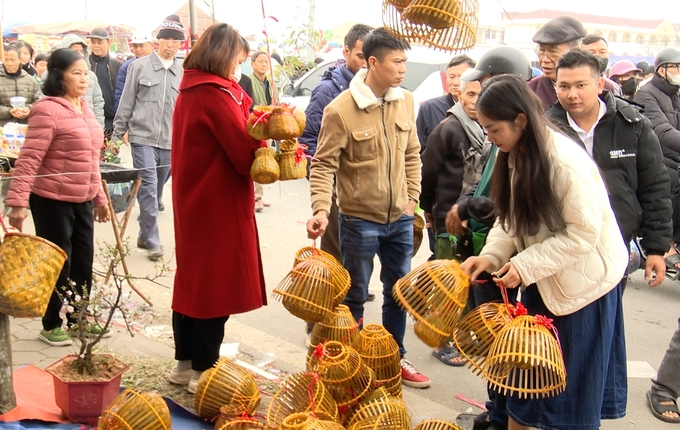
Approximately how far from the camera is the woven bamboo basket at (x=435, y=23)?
8.70ft

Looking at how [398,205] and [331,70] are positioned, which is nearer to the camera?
[398,205]

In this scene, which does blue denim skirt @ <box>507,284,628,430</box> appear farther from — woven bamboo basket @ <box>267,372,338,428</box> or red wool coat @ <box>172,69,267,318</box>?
red wool coat @ <box>172,69,267,318</box>

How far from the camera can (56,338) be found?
437cm

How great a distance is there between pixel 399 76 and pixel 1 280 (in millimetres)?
2294

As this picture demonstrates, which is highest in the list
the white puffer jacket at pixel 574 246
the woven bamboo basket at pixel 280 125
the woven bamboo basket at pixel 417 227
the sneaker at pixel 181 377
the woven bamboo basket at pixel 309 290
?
the woven bamboo basket at pixel 280 125

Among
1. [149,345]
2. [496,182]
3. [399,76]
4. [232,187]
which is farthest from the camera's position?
[149,345]

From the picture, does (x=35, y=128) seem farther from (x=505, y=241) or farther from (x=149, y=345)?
(x=505, y=241)

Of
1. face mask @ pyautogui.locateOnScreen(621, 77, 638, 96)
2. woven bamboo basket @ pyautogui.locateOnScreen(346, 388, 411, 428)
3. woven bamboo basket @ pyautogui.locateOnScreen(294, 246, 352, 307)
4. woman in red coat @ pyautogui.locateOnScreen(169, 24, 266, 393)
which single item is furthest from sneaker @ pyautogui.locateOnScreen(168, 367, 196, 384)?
face mask @ pyautogui.locateOnScreen(621, 77, 638, 96)

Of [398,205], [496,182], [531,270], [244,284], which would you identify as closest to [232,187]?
[244,284]

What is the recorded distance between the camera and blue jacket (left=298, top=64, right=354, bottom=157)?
5184 millimetres

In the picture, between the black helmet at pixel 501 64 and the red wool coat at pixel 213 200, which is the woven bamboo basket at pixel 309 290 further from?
the black helmet at pixel 501 64

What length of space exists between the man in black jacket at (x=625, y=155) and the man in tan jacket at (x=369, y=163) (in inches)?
35.7

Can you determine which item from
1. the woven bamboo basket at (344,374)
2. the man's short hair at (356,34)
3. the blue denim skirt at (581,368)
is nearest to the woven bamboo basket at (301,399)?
the woven bamboo basket at (344,374)

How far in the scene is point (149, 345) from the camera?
14.8ft
